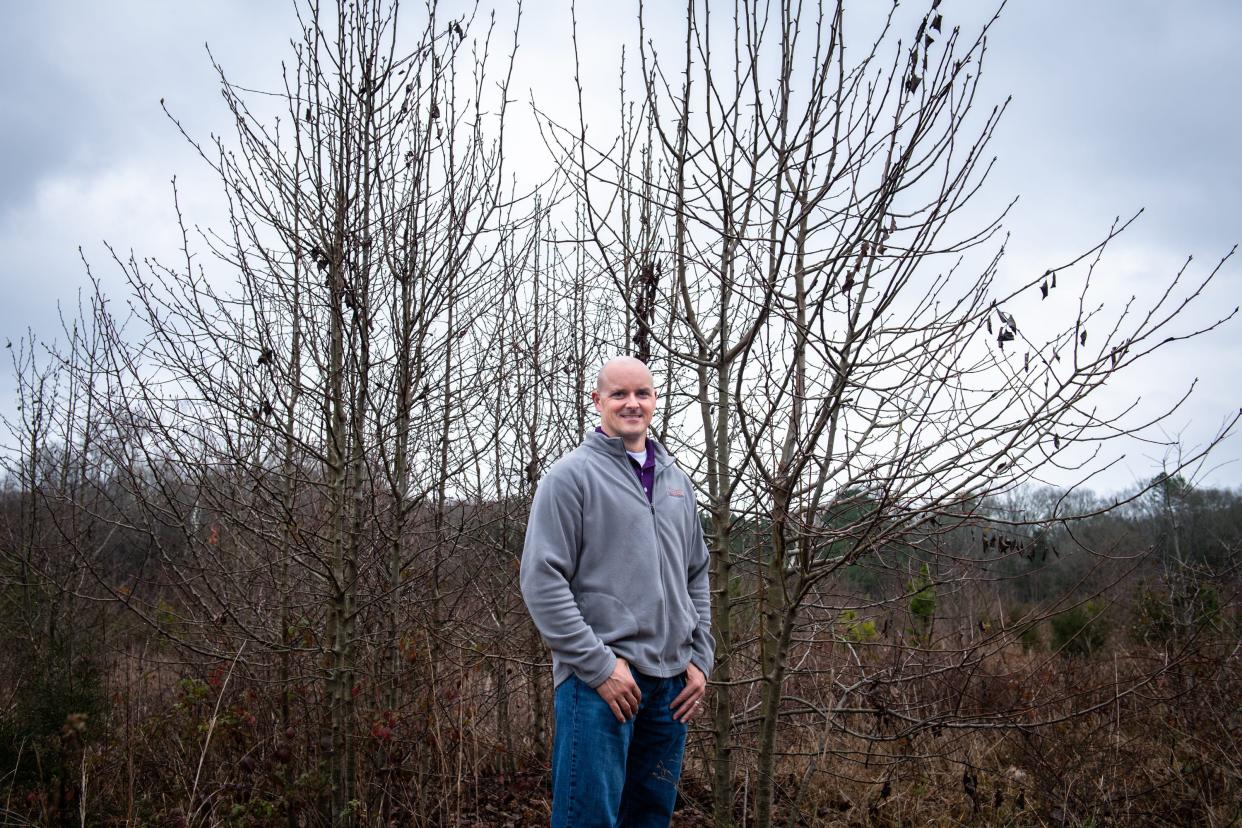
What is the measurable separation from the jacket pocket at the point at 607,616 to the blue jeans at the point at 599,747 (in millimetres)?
148

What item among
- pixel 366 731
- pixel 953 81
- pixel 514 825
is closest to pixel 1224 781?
pixel 514 825

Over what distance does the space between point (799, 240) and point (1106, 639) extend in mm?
12908

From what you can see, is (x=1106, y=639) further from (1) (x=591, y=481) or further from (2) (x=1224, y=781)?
(1) (x=591, y=481)

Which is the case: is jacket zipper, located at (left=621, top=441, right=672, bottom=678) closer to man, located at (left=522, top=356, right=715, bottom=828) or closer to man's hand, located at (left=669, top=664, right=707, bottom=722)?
man, located at (left=522, top=356, right=715, bottom=828)

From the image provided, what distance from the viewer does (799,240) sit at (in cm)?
294

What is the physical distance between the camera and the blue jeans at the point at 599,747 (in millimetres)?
2199

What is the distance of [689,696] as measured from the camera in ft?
8.11

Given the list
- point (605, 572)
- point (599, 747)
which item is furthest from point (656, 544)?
point (599, 747)

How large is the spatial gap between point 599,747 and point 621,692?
0.16 meters

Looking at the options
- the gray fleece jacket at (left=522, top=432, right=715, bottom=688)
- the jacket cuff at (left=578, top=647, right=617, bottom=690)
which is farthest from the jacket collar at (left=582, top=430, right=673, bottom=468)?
the jacket cuff at (left=578, top=647, right=617, bottom=690)

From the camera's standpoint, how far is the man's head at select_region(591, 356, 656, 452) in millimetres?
2498

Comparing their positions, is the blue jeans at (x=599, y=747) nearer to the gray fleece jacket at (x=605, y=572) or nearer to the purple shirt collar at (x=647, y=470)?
the gray fleece jacket at (x=605, y=572)

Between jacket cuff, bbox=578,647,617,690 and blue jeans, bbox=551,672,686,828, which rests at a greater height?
jacket cuff, bbox=578,647,617,690

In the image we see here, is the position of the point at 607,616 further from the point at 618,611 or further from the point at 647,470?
the point at 647,470
